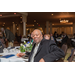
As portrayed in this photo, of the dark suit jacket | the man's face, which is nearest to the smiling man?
the dark suit jacket

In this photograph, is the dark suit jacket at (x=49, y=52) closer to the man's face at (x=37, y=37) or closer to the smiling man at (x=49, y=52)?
the smiling man at (x=49, y=52)

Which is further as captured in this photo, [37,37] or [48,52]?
[37,37]

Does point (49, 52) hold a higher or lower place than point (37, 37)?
lower

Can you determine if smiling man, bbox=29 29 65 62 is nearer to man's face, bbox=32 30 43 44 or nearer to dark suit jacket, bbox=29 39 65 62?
dark suit jacket, bbox=29 39 65 62

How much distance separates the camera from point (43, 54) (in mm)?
1287

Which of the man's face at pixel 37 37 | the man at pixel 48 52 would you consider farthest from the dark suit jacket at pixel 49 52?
the man's face at pixel 37 37

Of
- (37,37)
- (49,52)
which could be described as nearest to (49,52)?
(49,52)

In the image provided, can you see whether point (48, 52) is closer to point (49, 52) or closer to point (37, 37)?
point (49, 52)
